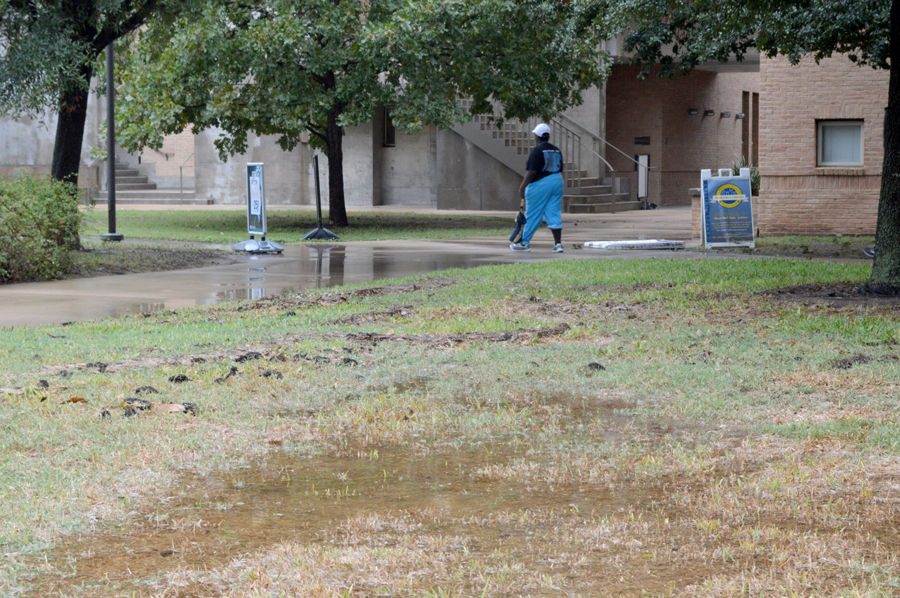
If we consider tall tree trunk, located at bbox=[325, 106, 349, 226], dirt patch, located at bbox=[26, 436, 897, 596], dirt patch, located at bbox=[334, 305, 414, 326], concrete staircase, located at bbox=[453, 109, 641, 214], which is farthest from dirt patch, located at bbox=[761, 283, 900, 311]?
concrete staircase, located at bbox=[453, 109, 641, 214]

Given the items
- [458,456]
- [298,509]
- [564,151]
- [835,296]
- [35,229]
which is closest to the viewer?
[298,509]

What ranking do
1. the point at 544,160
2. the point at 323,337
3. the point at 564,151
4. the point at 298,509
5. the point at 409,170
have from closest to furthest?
the point at 298,509, the point at 323,337, the point at 544,160, the point at 564,151, the point at 409,170

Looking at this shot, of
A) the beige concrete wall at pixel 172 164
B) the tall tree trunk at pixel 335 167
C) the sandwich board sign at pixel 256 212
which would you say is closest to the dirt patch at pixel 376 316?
the sandwich board sign at pixel 256 212

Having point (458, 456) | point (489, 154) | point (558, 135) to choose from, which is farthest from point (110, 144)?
point (458, 456)

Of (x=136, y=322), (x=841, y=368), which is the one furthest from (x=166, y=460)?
(x=136, y=322)

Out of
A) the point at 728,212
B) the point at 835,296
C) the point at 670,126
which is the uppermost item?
the point at 670,126

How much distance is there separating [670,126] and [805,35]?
24.6 m

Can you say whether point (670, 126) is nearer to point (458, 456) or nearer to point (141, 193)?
point (141, 193)

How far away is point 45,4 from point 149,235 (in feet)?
26.9

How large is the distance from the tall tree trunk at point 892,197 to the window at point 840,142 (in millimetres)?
10875

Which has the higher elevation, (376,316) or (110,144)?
(110,144)

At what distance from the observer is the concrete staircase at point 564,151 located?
34.9 meters

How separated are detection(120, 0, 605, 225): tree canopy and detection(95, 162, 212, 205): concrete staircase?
559 inches

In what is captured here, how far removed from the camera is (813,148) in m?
23.1
